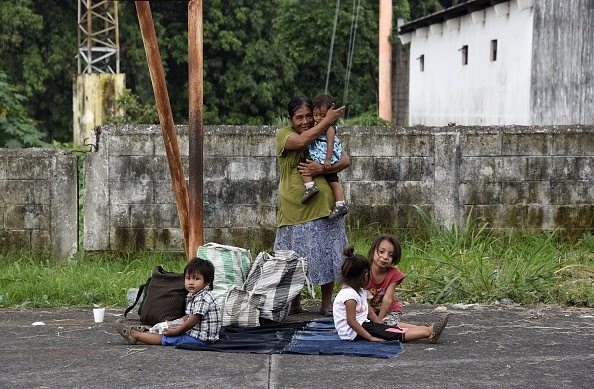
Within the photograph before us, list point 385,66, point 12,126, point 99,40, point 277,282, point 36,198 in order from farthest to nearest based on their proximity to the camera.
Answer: point 99,40, point 385,66, point 12,126, point 36,198, point 277,282

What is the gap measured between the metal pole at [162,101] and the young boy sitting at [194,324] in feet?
3.26

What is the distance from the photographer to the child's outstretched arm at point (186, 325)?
20.8 feet

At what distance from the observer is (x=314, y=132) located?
720cm

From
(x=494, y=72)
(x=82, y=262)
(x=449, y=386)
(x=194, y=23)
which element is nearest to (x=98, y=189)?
(x=82, y=262)

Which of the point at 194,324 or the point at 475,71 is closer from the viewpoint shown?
the point at 194,324

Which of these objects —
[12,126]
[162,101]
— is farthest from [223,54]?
[162,101]

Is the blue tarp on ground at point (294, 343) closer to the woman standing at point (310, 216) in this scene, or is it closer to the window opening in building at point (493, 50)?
the woman standing at point (310, 216)

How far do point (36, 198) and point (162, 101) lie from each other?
2.77 meters

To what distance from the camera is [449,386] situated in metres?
5.43

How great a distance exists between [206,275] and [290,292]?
2.92 ft

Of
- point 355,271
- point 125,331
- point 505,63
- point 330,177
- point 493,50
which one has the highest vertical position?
point 493,50

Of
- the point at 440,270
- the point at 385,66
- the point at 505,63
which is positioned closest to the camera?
the point at 440,270

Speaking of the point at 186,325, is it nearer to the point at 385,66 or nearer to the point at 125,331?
the point at 125,331

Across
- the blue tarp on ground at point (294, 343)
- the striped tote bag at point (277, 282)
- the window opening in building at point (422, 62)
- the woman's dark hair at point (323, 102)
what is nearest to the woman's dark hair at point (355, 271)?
the blue tarp on ground at point (294, 343)
